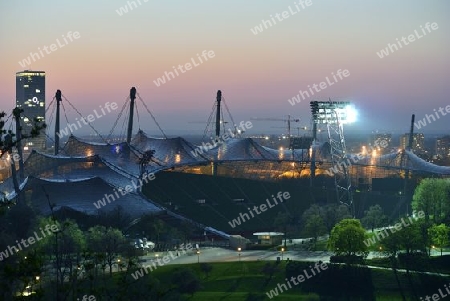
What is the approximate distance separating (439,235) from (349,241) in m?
5.98

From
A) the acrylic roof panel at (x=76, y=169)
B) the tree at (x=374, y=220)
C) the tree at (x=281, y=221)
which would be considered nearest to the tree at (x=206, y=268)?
the tree at (x=281, y=221)

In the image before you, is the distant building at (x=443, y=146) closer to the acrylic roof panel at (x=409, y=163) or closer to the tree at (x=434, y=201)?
the acrylic roof panel at (x=409, y=163)

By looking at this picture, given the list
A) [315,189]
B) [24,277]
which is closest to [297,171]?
[315,189]

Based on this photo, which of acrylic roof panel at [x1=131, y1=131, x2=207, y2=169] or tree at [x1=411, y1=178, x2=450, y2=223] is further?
acrylic roof panel at [x1=131, y1=131, x2=207, y2=169]

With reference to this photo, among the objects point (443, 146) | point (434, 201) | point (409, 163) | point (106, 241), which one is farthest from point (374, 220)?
point (443, 146)

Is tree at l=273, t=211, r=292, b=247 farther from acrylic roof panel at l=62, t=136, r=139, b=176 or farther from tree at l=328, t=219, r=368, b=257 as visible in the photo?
tree at l=328, t=219, r=368, b=257

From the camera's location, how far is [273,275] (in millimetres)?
44156

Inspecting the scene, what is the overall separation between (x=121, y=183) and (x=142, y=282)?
26.2 meters

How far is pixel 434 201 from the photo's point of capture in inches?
2255

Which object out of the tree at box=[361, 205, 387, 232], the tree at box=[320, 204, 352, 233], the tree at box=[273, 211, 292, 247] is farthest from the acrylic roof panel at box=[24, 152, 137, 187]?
the tree at box=[361, 205, 387, 232]

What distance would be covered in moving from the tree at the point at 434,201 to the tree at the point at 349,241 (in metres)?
11.3

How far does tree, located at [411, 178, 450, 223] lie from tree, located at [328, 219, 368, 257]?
1128 centimetres

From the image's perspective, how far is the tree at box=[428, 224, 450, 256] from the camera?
48375 mm

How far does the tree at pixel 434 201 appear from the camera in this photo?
57000 mm
